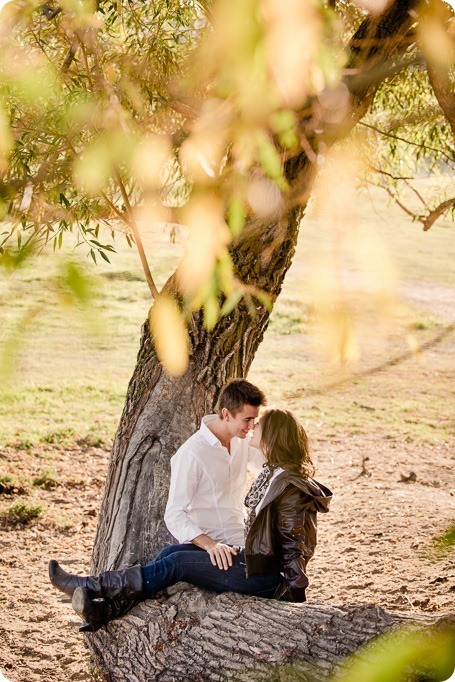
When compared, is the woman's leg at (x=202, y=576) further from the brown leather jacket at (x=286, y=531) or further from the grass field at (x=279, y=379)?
the grass field at (x=279, y=379)

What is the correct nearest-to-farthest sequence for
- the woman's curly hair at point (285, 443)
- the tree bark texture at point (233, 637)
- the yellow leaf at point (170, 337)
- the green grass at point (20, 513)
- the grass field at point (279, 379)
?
the tree bark texture at point (233, 637), the woman's curly hair at point (285, 443), the yellow leaf at point (170, 337), the green grass at point (20, 513), the grass field at point (279, 379)

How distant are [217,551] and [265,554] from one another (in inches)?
9.2

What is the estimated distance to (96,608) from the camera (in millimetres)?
3512

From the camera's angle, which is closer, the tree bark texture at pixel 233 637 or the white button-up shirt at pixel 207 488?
the tree bark texture at pixel 233 637

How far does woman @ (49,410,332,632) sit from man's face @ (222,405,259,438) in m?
0.08

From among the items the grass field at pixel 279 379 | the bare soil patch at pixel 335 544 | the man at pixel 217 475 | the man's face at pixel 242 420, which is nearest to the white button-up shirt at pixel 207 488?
the man at pixel 217 475

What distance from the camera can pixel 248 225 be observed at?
4.12 metres

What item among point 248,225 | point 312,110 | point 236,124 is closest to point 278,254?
point 248,225

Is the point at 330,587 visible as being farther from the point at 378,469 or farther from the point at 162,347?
the point at 378,469

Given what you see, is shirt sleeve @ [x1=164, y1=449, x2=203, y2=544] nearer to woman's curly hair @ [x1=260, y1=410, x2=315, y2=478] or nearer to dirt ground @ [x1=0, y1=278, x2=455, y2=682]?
woman's curly hair @ [x1=260, y1=410, x2=315, y2=478]

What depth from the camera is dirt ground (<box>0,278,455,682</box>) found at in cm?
443

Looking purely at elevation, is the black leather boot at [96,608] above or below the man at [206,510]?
below

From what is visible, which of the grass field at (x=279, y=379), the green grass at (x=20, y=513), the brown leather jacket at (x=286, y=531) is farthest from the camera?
the grass field at (x=279, y=379)

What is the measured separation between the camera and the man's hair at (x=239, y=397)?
3617 millimetres
